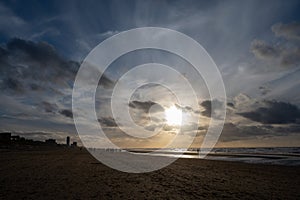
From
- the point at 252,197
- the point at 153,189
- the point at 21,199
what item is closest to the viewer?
the point at 21,199

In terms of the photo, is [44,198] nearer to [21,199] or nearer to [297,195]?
[21,199]

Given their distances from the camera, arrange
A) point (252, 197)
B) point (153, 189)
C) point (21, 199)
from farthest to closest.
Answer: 1. point (153, 189)
2. point (252, 197)
3. point (21, 199)

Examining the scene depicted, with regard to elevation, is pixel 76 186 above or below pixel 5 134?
below

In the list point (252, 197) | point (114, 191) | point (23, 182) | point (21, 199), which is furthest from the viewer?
point (23, 182)

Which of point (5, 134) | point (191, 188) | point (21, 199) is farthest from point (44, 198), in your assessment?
point (5, 134)

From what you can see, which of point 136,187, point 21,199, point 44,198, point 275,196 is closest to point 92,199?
point 44,198

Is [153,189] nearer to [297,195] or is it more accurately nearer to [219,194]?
[219,194]

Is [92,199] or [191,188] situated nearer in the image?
[92,199]

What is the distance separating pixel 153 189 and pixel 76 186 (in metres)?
4.35

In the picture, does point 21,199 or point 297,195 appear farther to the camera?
point 297,195

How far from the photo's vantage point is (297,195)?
39.6 ft

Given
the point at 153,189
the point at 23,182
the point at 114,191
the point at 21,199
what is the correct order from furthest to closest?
the point at 23,182 → the point at 153,189 → the point at 114,191 → the point at 21,199

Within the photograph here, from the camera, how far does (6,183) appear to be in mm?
13234

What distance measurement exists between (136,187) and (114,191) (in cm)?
170
